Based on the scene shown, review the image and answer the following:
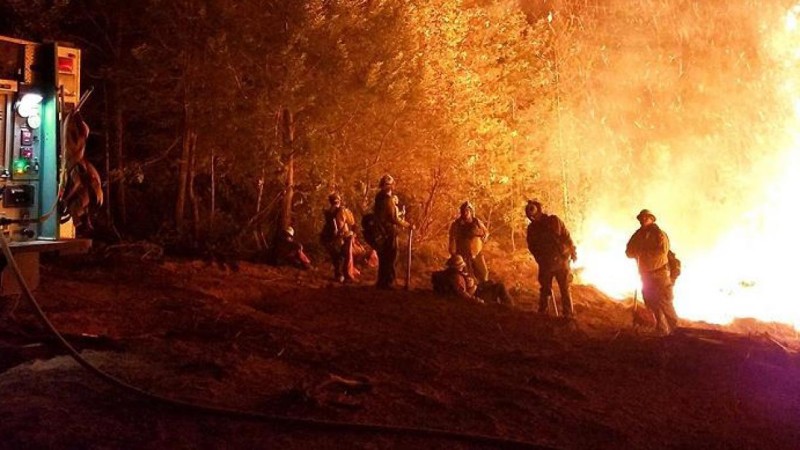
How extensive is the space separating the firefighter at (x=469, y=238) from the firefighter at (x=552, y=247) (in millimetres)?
1630

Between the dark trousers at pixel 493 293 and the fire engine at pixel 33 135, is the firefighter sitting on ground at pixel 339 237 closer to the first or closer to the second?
the dark trousers at pixel 493 293

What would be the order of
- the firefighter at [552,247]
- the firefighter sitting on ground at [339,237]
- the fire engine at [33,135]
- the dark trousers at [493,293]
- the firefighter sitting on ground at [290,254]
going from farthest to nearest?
the firefighter sitting on ground at [290,254]
the firefighter sitting on ground at [339,237]
the dark trousers at [493,293]
the firefighter at [552,247]
the fire engine at [33,135]

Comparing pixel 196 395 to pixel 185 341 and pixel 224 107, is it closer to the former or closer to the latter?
pixel 185 341

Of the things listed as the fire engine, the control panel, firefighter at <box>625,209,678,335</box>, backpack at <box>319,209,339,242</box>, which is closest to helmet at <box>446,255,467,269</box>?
backpack at <box>319,209,339,242</box>

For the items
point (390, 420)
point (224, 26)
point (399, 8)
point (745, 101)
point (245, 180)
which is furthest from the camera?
point (745, 101)

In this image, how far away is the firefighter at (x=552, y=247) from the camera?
1202 centimetres

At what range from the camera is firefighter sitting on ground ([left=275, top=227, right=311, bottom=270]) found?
1520 cm

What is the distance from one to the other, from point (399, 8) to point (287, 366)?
33.7 ft

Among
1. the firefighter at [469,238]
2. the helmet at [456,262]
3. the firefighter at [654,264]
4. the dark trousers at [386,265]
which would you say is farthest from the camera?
the firefighter at [469,238]

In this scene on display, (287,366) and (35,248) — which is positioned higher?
(35,248)

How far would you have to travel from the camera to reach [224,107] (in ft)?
47.9

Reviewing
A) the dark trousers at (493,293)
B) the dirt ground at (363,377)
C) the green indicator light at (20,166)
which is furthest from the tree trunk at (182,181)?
the green indicator light at (20,166)

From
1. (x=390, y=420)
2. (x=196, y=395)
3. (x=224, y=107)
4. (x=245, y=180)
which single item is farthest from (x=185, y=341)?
(x=245, y=180)

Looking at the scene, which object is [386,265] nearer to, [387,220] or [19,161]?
[387,220]
